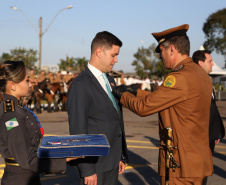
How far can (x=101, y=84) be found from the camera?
3973mm

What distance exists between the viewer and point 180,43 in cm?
363

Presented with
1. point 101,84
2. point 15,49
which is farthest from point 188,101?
point 15,49

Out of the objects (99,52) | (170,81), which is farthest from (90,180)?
(99,52)

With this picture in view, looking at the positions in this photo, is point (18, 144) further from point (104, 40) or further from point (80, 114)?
point (104, 40)

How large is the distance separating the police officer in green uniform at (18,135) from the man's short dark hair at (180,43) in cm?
138

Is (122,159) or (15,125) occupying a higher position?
(15,125)

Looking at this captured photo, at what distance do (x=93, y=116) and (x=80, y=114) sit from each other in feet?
0.58

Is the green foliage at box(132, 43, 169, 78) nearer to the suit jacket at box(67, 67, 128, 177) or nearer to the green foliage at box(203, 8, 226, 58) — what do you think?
the green foliage at box(203, 8, 226, 58)

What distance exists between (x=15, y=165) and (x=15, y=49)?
6470 cm

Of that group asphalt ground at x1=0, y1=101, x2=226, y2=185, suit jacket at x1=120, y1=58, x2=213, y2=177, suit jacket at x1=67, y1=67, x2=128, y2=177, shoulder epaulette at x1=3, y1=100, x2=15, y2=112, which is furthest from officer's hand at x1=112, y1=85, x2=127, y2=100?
asphalt ground at x1=0, y1=101, x2=226, y2=185

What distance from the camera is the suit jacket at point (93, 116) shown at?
3.62m

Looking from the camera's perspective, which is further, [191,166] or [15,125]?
[191,166]

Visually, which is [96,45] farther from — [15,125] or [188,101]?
[15,125]

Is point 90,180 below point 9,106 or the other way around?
below
